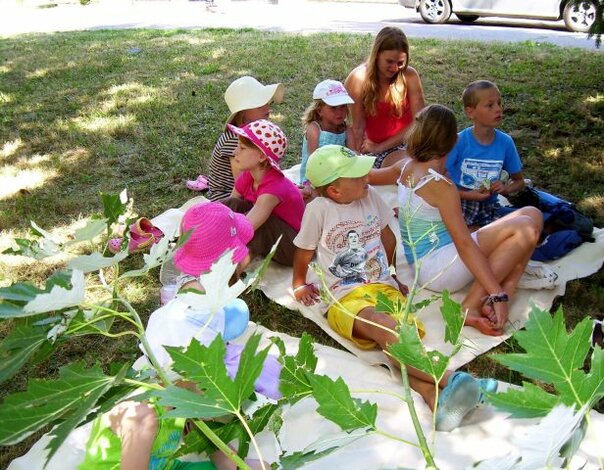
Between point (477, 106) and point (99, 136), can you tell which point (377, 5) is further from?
point (477, 106)

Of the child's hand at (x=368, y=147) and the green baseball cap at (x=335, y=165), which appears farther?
the child's hand at (x=368, y=147)

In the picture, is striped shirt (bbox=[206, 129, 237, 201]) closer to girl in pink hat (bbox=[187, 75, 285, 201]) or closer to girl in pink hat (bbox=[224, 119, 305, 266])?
girl in pink hat (bbox=[187, 75, 285, 201])

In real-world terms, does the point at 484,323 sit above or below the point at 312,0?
below

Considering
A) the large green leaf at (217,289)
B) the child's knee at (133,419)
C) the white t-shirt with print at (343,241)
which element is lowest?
the child's knee at (133,419)

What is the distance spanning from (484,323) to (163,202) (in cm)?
235

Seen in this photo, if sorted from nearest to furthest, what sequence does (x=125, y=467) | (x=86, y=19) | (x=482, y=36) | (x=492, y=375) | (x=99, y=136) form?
1. (x=125, y=467)
2. (x=492, y=375)
3. (x=99, y=136)
4. (x=482, y=36)
5. (x=86, y=19)

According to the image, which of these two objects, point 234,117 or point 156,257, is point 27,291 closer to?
point 156,257

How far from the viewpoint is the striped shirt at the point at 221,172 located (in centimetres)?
358

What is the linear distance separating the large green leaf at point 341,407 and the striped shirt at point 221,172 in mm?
3048

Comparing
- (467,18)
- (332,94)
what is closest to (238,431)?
(332,94)

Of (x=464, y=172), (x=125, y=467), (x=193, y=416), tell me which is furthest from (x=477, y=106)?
(x=193, y=416)

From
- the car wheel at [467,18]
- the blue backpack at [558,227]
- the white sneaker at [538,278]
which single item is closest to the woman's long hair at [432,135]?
the white sneaker at [538,278]

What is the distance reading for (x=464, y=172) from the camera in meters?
3.33

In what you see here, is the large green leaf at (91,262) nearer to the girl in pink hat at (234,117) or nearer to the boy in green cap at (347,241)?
the boy in green cap at (347,241)
